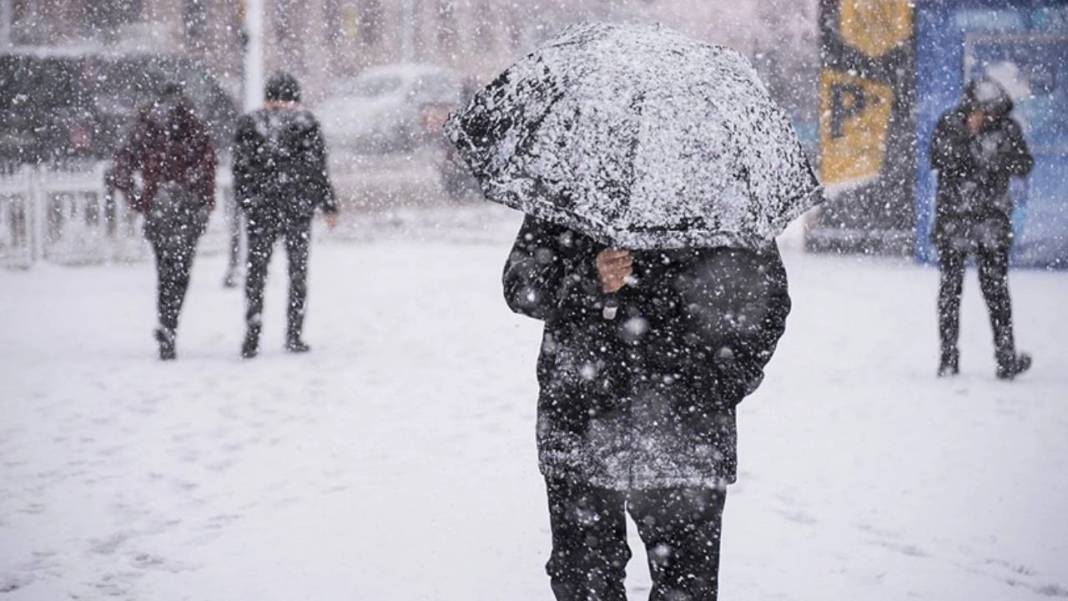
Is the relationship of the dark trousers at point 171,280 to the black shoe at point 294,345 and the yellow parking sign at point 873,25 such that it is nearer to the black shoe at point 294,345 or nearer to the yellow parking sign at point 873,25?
the black shoe at point 294,345

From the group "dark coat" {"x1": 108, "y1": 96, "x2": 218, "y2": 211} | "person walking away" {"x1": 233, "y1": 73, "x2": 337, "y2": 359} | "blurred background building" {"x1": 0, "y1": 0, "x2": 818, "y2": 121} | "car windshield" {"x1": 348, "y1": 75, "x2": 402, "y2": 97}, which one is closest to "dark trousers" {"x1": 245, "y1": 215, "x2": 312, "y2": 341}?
"person walking away" {"x1": 233, "y1": 73, "x2": 337, "y2": 359}

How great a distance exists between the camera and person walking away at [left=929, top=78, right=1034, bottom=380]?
779 cm

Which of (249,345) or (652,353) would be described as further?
(249,345)

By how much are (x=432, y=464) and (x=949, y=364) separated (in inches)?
147

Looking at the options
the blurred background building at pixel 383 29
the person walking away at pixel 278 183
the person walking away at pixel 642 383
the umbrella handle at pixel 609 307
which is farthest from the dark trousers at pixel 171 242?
the blurred background building at pixel 383 29

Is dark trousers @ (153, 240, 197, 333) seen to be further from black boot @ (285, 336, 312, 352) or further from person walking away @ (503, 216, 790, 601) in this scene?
person walking away @ (503, 216, 790, 601)

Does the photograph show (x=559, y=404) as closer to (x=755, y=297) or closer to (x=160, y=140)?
(x=755, y=297)

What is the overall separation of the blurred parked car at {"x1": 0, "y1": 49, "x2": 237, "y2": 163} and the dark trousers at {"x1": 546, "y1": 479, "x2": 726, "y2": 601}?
50.0ft

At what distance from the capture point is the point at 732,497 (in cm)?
565

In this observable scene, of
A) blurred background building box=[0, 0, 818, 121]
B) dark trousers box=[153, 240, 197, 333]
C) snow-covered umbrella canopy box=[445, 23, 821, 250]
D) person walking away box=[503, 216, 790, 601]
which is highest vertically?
blurred background building box=[0, 0, 818, 121]

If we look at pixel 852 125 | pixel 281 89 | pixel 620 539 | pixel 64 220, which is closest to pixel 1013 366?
pixel 281 89

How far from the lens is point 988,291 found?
25.7 feet

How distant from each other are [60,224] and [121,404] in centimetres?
724

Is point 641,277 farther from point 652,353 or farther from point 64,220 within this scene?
point 64,220
